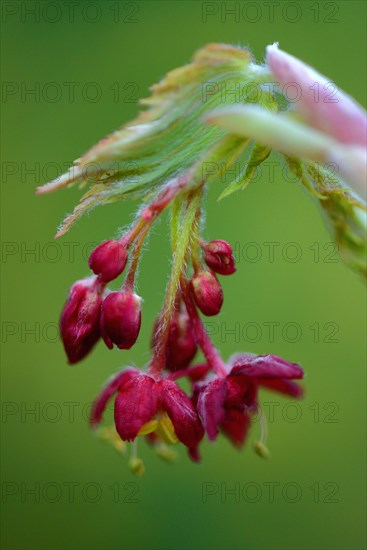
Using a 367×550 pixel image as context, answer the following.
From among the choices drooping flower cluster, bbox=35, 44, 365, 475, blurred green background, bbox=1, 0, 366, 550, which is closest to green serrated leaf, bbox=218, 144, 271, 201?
drooping flower cluster, bbox=35, 44, 365, 475

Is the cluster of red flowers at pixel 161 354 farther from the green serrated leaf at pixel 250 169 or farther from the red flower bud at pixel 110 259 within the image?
the green serrated leaf at pixel 250 169

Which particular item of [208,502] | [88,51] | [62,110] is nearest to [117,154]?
[208,502]

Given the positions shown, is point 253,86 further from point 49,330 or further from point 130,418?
point 49,330

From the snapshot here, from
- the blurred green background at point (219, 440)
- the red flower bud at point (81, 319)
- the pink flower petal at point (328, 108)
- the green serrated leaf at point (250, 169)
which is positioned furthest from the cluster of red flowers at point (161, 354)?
the blurred green background at point (219, 440)

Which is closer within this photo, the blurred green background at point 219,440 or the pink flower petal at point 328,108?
the pink flower petal at point 328,108

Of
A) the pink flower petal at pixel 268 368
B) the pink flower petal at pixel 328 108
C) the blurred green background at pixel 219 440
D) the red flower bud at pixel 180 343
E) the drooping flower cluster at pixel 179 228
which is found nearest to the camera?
the pink flower petal at pixel 328 108

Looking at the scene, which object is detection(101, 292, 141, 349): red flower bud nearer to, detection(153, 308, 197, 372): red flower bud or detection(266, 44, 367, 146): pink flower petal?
detection(153, 308, 197, 372): red flower bud

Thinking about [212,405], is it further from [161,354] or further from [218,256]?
[218,256]

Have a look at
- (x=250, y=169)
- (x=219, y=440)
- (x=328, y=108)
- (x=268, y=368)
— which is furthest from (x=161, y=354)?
(x=219, y=440)
